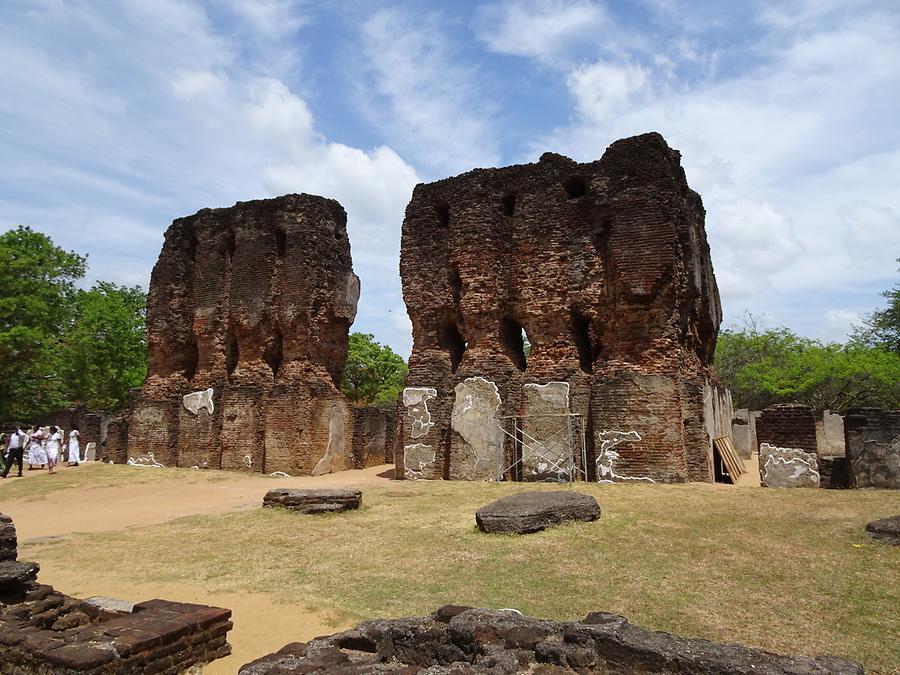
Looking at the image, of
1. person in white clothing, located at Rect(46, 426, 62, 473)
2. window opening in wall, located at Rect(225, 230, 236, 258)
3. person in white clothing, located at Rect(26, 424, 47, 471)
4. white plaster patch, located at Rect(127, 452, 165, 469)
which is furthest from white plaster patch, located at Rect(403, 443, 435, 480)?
person in white clothing, located at Rect(26, 424, 47, 471)

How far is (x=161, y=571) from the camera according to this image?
7.00m

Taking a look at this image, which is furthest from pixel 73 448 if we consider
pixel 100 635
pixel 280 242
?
pixel 100 635

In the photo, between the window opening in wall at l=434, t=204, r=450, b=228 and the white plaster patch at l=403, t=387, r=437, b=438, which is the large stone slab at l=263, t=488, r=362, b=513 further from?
the window opening in wall at l=434, t=204, r=450, b=228

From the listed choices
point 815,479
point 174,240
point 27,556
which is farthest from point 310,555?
point 174,240

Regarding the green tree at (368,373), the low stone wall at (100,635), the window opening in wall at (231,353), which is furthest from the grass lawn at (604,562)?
the green tree at (368,373)

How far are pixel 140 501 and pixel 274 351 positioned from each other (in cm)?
649

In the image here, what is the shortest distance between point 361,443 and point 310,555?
11.2 metres

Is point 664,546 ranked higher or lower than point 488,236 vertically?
lower

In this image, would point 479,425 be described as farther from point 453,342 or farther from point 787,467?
point 787,467

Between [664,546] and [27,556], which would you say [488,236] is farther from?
[27,556]

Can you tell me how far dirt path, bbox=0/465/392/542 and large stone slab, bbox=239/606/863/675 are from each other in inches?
283

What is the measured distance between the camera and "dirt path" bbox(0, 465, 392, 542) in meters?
10.4

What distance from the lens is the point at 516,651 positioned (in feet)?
12.5

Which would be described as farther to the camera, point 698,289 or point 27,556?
point 698,289
